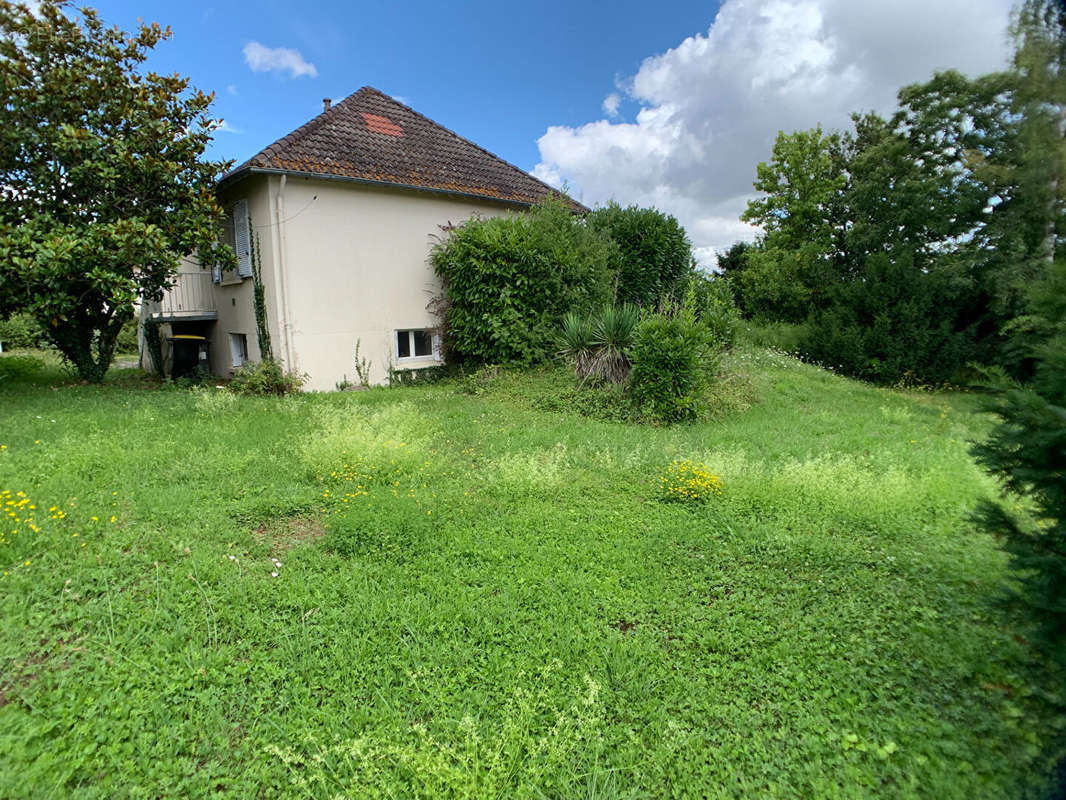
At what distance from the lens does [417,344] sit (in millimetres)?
14047

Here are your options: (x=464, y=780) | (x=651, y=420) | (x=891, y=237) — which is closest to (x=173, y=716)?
(x=464, y=780)

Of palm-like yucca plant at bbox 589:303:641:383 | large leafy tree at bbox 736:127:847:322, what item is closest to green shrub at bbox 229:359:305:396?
palm-like yucca plant at bbox 589:303:641:383

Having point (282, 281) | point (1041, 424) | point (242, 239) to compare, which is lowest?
point (1041, 424)

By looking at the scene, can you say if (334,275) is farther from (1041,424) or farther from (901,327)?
(901,327)

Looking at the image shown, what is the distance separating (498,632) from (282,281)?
410 inches

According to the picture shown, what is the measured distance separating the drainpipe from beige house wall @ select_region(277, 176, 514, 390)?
1.2 inches

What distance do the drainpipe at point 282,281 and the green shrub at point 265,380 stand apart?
1.02 ft

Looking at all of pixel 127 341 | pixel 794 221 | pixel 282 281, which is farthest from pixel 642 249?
pixel 127 341

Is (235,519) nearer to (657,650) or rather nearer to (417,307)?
(657,650)

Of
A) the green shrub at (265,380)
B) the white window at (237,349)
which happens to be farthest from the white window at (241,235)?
the green shrub at (265,380)

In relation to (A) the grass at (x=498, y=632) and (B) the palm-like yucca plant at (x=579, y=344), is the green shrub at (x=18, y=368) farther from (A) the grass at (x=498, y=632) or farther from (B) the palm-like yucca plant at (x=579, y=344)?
(B) the palm-like yucca plant at (x=579, y=344)

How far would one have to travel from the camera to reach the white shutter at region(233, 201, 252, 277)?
12.0 m

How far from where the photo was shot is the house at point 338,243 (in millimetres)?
11516

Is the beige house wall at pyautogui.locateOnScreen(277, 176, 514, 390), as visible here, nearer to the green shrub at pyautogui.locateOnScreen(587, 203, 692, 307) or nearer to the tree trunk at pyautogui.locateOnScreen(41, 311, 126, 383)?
the tree trunk at pyautogui.locateOnScreen(41, 311, 126, 383)
